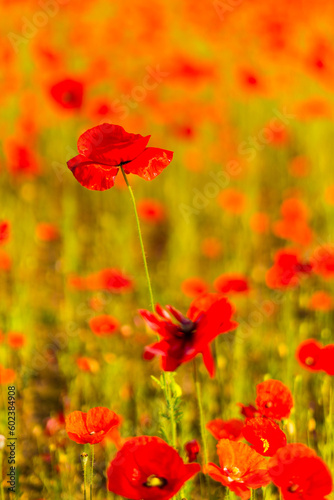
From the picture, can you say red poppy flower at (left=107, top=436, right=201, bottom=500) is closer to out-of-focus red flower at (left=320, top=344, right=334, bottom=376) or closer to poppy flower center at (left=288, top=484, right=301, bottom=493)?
poppy flower center at (left=288, top=484, right=301, bottom=493)

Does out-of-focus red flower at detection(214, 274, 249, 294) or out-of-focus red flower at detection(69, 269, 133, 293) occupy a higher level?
out-of-focus red flower at detection(69, 269, 133, 293)

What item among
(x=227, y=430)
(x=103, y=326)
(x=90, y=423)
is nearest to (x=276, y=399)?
(x=227, y=430)

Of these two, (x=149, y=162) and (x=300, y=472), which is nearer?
(x=300, y=472)

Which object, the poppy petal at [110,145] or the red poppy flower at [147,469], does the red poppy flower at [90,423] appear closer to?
the red poppy flower at [147,469]

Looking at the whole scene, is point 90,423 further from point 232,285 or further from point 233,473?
point 232,285

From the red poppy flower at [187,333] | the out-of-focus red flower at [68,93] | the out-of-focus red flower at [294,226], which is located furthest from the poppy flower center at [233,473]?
the out-of-focus red flower at [68,93]

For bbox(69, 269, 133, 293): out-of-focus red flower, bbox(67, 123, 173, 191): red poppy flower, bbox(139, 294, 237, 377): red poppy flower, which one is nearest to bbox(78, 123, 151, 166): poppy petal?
bbox(67, 123, 173, 191): red poppy flower
